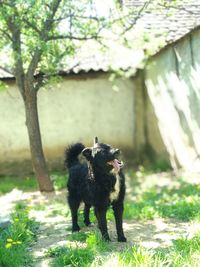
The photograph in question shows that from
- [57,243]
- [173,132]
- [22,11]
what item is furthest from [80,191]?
[173,132]

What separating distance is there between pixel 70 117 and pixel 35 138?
3454 millimetres

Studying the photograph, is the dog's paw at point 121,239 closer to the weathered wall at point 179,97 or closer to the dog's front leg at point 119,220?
the dog's front leg at point 119,220

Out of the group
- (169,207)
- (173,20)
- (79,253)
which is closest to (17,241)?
(79,253)

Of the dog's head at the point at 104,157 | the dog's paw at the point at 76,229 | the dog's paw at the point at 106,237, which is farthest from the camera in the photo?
the dog's paw at the point at 76,229

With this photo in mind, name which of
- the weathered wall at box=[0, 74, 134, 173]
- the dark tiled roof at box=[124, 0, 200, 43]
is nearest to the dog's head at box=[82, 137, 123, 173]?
the dark tiled roof at box=[124, 0, 200, 43]

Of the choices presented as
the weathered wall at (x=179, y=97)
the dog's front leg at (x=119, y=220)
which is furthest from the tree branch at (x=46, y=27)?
the dog's front leg at (x=119, y=220)

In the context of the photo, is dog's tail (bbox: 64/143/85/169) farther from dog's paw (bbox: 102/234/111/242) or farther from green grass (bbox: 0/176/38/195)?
green grass (bbox: 0/176/38/195)

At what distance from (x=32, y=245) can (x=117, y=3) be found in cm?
551

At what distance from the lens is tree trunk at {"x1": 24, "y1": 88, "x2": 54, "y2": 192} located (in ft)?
34.9

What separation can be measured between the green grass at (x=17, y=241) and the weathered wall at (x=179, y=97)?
15.9ft

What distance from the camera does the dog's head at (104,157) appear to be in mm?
6285

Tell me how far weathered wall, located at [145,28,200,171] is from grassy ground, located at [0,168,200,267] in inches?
28.2

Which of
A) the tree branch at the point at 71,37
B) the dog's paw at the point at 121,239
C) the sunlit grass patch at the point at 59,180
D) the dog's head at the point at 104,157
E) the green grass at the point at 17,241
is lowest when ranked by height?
the dog's paw at the point at 121,239

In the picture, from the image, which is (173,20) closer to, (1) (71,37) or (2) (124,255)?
(1) (71,37)
